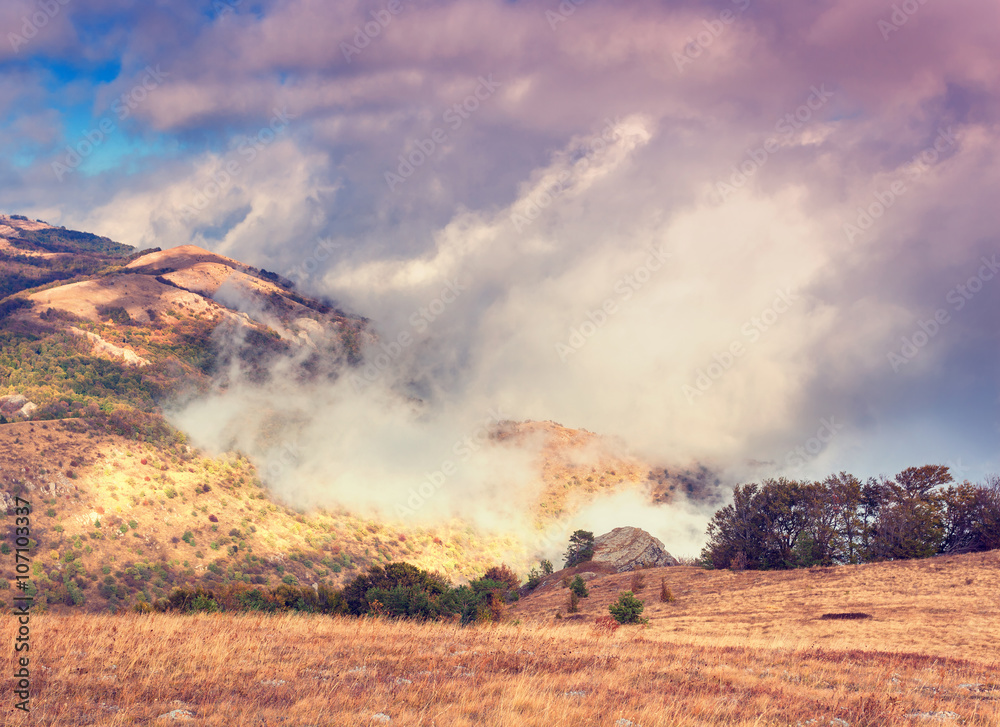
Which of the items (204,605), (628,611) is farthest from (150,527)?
(628,611)

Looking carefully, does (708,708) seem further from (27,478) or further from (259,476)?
(259,476)

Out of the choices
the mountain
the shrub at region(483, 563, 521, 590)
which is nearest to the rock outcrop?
the mountain

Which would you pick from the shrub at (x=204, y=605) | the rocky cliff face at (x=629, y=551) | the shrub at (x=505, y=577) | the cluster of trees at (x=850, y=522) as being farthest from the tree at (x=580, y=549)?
the shrub at (x=204, y=605)

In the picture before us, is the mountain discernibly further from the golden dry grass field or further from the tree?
the golden dry grass field

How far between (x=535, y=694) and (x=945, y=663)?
15.3 m

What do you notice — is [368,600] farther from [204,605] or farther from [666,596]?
[666,596]

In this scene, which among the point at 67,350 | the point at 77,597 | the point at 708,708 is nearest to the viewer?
the point at 708,708

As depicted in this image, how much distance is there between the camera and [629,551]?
231 feet

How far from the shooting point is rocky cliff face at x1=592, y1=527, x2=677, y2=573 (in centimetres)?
6706

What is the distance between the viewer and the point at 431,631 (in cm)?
1938

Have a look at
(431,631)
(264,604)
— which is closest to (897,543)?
(431,631)

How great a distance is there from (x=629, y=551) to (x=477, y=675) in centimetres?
6412

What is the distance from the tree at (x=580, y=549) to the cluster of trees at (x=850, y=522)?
18.5m

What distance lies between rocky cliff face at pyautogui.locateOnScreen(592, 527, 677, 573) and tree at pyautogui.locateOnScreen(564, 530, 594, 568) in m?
0.89
